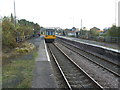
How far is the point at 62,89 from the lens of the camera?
7066 millimetres

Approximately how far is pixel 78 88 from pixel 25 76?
2.94 m

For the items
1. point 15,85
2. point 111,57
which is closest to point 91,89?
point 15,85

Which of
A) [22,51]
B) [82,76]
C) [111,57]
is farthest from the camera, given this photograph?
[22,51]

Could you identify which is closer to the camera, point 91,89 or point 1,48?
point 91,89

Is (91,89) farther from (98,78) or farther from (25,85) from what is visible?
(25,85)

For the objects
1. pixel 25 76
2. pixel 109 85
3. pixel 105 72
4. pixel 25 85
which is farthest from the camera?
pixel 105 72

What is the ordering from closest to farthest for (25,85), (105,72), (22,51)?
(25,85), (105,72), (22,51)

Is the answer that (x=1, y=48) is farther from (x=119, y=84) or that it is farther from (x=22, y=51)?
(x=119, y=84)

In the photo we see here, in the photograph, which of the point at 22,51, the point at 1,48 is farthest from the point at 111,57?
the point at 1,48

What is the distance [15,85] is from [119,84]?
473 centimetres

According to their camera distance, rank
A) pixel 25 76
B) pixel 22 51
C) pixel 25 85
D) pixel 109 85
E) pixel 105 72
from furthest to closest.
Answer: pixel 22 51, pixel 105 72, pixel 25 76, pixel 109 85, pixel 25 85

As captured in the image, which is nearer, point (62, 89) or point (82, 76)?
point (62, 89)

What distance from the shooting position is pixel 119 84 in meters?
7.63

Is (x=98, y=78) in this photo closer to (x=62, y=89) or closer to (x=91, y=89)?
(x=91, y=89)
